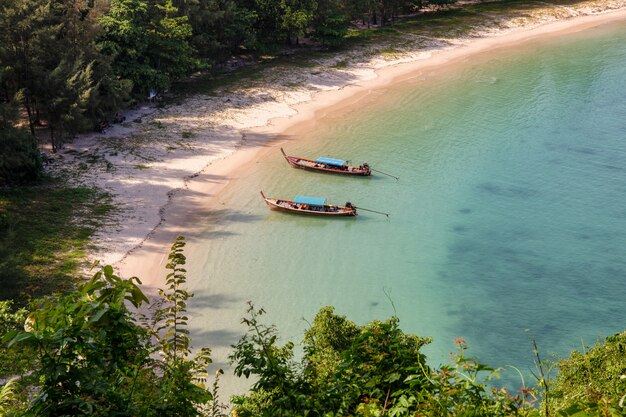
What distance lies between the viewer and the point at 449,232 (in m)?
44.4

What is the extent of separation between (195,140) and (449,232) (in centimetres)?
2645

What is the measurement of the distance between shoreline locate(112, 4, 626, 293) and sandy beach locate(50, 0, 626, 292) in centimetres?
10

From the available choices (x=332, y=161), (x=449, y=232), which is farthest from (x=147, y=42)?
(x=449, y=232)

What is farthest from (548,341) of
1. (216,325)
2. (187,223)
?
(187,223)

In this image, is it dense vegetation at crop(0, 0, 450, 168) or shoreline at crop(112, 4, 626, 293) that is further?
dense vegetation at crop(0, 0, 450, 168)

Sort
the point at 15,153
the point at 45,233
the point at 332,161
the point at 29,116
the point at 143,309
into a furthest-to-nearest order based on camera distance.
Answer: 1. the point at 332,161
2. the point at 29,116
3. the point at 15,153
4. the point at 45,233
5. the point at 143,309

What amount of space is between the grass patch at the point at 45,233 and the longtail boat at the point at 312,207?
1318 centimetres

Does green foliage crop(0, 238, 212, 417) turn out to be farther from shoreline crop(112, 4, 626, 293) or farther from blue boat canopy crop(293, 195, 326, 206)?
blue boat canopy crop(293, 195, 326, 206)

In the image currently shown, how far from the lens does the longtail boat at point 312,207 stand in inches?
1790

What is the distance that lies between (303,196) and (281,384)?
122ft

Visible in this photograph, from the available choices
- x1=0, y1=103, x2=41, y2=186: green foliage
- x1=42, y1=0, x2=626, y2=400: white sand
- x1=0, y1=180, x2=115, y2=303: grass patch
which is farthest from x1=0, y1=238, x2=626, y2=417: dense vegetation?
x1=0, y1=103, x2=41, y2=186: green foliage

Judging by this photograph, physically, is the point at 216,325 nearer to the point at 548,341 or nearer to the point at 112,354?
the point at 548,341

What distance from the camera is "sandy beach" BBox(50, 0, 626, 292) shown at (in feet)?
140

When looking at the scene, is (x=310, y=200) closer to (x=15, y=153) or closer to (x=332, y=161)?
(x=332, y=161)
